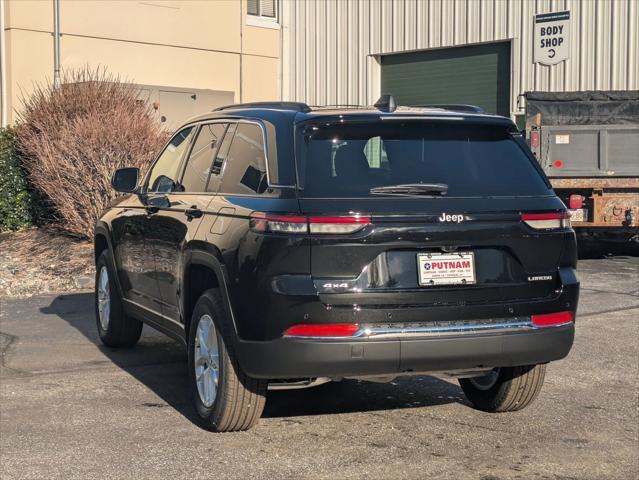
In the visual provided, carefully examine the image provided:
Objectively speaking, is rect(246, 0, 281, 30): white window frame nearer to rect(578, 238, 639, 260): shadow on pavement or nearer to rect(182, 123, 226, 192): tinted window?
rect(578, 238, 639, 260): shadow on pavement

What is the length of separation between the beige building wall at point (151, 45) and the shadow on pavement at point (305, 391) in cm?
1321

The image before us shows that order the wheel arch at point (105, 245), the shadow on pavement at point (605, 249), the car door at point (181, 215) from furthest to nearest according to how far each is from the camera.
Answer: the shadow on pavement at point (605, 249), the wheel arch at point (105, 245), the car door at point (181, 215)

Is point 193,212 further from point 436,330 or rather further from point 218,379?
point 436,330

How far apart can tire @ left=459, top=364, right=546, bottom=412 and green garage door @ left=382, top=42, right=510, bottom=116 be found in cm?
1630

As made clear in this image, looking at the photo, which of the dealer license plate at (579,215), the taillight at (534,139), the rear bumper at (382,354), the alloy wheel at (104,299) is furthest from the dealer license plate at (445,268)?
the taillight at (534,139)

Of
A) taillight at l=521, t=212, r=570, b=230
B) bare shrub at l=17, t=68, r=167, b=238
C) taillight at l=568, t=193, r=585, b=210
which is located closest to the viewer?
taillight at l=521, t=212, r=570, b=230

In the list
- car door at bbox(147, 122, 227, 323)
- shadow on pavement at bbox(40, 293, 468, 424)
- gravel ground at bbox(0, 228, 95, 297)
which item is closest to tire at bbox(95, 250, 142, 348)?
shadow on pavement at bbox(40, 293, 468, 424)

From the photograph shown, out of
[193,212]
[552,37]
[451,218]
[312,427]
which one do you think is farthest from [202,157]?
[552,37]

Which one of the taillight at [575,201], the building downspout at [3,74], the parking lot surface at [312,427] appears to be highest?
the building downspout at [3,74]

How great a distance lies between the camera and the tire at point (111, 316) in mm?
8062

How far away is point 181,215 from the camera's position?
6426 mm

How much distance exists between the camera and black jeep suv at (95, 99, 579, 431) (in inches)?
202

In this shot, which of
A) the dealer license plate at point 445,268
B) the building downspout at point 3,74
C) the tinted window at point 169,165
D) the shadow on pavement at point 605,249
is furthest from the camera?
the building downspout at point 3,74

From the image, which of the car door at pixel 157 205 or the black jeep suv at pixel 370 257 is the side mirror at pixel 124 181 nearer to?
the car door at pixel 157 205
